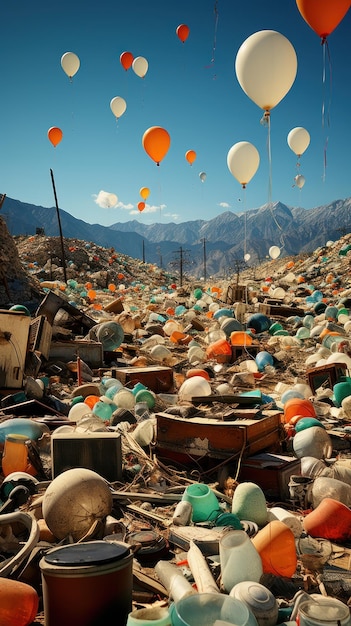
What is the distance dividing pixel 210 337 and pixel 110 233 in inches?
6667

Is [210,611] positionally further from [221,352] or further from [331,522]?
[221,352]

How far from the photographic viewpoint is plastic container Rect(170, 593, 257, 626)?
1.77 m

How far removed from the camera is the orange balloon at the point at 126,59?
13.8m

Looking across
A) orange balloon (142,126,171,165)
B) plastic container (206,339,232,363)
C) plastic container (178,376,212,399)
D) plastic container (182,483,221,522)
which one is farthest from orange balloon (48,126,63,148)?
plastic container (182,483,221,522)

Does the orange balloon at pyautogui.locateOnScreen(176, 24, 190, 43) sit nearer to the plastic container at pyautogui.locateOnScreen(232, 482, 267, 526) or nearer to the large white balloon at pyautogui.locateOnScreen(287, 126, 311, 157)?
the large white balloon at pyautogui.locateOnScreen(287, 126, 311, 157)

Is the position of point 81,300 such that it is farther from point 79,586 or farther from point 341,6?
point 79,586

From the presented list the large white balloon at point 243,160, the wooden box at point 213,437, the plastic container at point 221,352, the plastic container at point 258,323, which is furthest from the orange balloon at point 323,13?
the plastic container at point 258,323

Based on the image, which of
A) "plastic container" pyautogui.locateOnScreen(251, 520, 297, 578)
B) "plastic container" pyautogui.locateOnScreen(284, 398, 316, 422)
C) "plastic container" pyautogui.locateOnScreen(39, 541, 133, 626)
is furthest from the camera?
"plastic container" pyautogui.locateOnScreen(284, 398, 316, 422)

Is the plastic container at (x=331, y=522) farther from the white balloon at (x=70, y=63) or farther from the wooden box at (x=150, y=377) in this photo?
the white balloon at (x=70, y=63)

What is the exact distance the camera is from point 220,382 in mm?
7246

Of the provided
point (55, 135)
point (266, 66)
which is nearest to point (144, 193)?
point (55, 135)

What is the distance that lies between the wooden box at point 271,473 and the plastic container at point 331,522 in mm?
558

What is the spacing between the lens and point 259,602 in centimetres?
209

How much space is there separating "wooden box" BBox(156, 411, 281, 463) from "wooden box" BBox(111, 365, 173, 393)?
2.40 m
